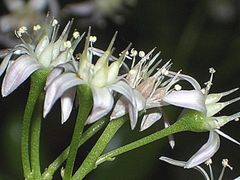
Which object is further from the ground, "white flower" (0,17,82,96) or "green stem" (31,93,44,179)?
"white flower" (0,17,82,96)

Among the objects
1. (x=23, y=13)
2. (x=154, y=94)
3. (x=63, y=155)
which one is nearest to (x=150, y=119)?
(x=154, y=94)

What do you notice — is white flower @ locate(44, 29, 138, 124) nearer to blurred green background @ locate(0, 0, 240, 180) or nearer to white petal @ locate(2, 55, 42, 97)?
white petal @ locate(2, 55, 42, 97)

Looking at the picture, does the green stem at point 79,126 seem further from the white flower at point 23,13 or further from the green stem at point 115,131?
the white flower at point 23,13

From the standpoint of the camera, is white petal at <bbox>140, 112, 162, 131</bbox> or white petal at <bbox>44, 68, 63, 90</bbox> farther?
white petal at <bbox>140, 112, 162, 131</bbox>

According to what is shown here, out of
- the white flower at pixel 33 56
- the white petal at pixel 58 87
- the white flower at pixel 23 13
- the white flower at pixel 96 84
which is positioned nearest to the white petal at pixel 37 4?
the white flower at pixel 23 13

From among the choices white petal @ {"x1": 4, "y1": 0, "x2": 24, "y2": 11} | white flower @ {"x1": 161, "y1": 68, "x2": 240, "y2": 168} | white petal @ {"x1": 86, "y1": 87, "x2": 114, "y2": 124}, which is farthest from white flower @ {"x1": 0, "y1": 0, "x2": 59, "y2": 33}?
white petal @ {"x1": 86, "y1": 87, "x2": 114, "y2": 124}

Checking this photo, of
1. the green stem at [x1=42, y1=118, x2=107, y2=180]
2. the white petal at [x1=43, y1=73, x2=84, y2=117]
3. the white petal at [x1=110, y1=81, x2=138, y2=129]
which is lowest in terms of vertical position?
the green stem at [x1=42, y1=118, x2=107, y2=180]
